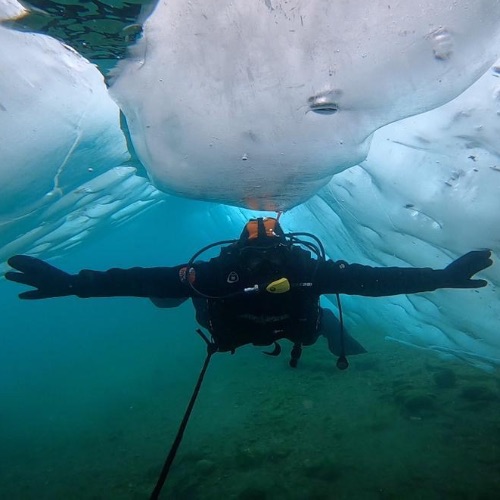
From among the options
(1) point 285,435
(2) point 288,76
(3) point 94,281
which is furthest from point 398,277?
(1) point 285,435

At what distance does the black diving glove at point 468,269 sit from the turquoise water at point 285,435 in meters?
2.99

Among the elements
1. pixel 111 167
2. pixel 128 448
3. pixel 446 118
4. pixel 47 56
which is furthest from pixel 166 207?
pixel 446 118

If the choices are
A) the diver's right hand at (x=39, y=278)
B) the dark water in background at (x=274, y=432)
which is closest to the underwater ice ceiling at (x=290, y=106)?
the dark water in background at (x=274, y=432)

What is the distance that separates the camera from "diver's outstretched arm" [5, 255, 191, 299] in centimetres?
343

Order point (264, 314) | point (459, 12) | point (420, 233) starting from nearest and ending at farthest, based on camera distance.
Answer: point (459, 12) < point (264, 314) < point (420, 233)

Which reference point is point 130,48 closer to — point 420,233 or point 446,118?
point 446,118

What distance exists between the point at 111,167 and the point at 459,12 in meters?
8.37

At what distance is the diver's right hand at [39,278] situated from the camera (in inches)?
134

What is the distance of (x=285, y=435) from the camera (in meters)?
7.98

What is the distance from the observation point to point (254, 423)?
30.2 ft

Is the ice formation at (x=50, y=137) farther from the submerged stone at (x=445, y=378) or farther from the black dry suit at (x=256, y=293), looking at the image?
the submerged stone at (x=445, y=378)

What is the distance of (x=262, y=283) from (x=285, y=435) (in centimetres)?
551

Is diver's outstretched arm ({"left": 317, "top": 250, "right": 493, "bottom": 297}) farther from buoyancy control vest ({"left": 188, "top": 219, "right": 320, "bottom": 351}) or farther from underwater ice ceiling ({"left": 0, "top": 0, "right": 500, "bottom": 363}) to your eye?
underwater ice ceiling ({"left": 0, "top": 0, "right": 500, "bottom": 363})

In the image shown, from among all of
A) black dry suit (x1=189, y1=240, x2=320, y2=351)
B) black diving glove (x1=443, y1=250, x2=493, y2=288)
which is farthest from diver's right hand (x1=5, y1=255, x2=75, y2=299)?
black diving glove (x1=443, y1=250, x2=493, y2=288)
